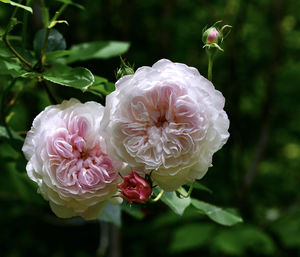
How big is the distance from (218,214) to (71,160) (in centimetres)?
33

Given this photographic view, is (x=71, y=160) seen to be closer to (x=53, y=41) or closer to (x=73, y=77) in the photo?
(x=73, y=77)

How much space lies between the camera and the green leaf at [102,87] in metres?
0.69

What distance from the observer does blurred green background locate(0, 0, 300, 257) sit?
1.82m

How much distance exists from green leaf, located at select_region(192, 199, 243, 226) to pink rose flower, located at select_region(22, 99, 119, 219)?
0.76 feet

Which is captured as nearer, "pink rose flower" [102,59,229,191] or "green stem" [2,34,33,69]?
"pink rose flower" [102,59,229,191]

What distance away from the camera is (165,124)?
1.78ft

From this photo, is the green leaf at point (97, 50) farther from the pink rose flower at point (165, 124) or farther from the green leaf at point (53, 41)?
the pink rose flower at point (165, 124)

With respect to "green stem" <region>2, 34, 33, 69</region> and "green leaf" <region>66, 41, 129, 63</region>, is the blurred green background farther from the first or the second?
"green stem" <region>2, 34, 33, 69</region>

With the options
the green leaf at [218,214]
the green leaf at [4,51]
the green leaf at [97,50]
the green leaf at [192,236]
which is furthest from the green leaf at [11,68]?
the green leaf at [192,236]

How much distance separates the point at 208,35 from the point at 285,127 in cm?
156

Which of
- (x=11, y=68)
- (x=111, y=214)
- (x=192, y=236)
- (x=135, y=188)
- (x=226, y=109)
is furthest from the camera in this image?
(x=226, y=109)

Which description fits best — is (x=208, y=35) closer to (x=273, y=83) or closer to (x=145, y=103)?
(x=145, y=103)

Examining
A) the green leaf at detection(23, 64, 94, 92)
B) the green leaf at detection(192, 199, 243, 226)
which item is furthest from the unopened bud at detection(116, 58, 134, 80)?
the green leaf at detection(192, 199, 243, 226)

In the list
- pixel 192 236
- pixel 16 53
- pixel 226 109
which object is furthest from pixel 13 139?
pixel 226 109
